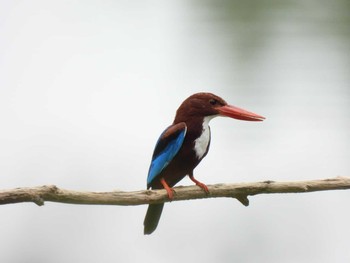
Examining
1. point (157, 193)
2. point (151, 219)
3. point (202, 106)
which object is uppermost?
point (202, 106)

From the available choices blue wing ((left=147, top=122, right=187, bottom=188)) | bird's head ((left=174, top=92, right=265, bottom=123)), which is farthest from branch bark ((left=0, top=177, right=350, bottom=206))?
bird's head ((left=174, top=92, right=265, bottom=123))

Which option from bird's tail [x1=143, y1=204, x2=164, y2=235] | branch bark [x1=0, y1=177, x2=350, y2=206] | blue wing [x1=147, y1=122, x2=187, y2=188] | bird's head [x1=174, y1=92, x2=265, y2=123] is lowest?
bird's tail [x1=143, y1=204, x2=164, y2=235]

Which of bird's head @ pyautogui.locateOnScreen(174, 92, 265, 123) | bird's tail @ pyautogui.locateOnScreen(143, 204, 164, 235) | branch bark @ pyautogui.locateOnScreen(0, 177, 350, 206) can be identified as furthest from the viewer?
bird's head @ pyautogui.locateOnScreen(174, 92, 265, 123)

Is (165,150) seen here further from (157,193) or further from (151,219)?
(157,193)

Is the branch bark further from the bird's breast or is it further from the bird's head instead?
the bird's head

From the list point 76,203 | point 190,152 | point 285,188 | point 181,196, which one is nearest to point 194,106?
point 190,152

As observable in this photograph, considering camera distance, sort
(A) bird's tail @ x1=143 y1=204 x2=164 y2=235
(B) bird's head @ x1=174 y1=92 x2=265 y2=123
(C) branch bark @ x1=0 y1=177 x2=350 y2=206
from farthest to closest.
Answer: (B) bird's head @ x1=174 y1=92 x2=265 y2=123 → (A) bird's tail @ x1=143 y1=204 x2=164 y2=235 → (C) branch bark @ x1=0 y1=177 x2=350 y2=206

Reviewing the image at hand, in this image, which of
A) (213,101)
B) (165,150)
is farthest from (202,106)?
(165,150)

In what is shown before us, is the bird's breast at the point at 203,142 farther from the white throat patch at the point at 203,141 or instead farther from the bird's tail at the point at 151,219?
the bird's tail at the point at 151,219

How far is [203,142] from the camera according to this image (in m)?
3.04

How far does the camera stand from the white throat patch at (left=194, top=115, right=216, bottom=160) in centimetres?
303

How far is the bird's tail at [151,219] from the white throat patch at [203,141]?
0.39 metres

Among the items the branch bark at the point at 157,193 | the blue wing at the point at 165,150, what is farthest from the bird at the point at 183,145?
the branch bark at the point at 157,193

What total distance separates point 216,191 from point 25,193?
0.94 meters
